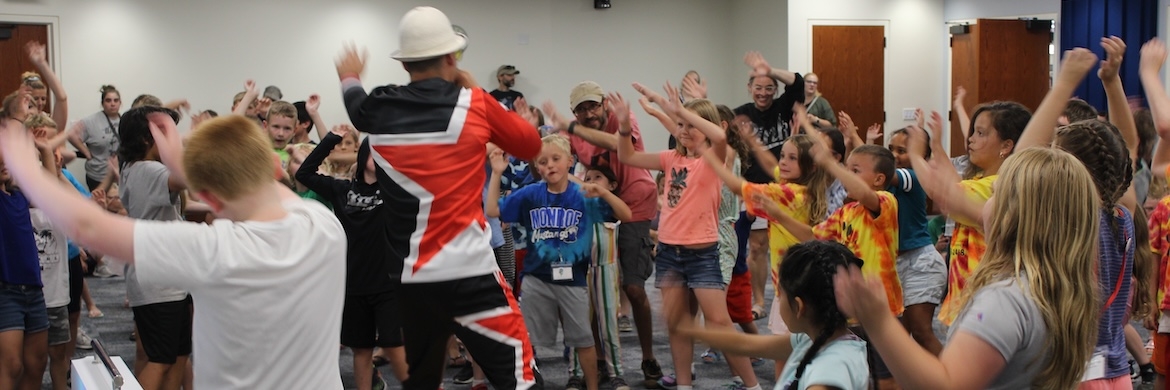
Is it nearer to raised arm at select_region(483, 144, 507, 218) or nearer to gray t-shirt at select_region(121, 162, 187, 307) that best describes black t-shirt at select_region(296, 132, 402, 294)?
raised arm at select_region(483, 144, 507, 218)

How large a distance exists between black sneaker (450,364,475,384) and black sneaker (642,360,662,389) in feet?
2.93

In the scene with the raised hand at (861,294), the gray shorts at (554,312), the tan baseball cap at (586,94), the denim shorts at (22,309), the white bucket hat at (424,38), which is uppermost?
the white bucket hat at (424,38)

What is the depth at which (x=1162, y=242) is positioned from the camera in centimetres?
438

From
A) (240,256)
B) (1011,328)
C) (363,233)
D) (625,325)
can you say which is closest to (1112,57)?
(1011,328)

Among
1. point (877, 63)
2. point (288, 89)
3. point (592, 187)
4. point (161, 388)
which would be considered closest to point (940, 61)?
point (877, 63)

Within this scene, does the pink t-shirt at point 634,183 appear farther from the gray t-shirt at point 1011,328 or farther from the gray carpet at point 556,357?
the gray t-shirt at point 1011,328

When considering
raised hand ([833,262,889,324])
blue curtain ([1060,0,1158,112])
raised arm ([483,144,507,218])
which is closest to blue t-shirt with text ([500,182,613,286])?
raised arm ([483,144,507,218])

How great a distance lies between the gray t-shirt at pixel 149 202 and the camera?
4.15 meters

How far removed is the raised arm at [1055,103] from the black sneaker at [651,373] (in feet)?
9.14

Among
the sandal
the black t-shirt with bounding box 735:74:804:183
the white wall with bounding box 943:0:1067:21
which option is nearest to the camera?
the sandal

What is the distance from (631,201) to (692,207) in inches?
25.5

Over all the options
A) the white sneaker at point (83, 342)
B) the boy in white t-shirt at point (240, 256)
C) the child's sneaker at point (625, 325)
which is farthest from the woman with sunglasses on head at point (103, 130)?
the boy in white t-shirt at point (240, 256)

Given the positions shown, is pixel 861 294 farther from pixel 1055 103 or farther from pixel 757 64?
pixel 757 64

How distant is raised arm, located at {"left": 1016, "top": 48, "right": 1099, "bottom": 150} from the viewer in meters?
2.92
